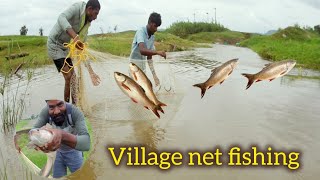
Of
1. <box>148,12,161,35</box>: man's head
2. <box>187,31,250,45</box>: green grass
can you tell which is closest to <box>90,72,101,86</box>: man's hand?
<box>148,12,161,35</box>: man's head

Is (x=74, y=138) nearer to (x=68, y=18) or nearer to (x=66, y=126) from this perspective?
(x=66, y=126)

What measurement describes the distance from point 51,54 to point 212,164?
315 cm


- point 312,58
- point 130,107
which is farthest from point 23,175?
point 312,58

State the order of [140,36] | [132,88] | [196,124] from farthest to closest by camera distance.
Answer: [140,36] → [196,124] → [132,88]

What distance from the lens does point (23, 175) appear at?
4.37 meters

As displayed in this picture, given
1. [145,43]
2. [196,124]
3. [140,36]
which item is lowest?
[196,124]

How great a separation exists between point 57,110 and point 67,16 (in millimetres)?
2756

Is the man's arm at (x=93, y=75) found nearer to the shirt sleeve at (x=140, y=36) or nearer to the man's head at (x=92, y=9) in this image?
the man's head at (x=92, y=9)

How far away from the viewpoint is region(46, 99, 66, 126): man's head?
367cm

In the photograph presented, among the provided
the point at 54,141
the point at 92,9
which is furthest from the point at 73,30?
the point at 54,141

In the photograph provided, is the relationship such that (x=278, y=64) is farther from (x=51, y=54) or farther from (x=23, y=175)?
(x=51, y=54)

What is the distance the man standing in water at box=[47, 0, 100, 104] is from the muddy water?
31 centimetres

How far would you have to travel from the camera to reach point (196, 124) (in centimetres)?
642

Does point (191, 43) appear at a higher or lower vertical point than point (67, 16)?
higher
